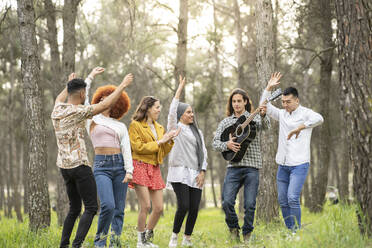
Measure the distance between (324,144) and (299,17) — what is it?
3.89 metres

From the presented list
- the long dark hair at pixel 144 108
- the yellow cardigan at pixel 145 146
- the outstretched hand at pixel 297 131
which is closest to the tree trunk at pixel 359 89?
the outstretched hand at pixel 297 131

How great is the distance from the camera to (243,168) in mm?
6035

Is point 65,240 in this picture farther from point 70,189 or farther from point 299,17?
point 299,17

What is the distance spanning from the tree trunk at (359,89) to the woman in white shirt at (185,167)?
7.41 ft

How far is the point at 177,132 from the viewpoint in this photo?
5.77m

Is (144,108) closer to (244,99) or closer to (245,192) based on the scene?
(244,99)

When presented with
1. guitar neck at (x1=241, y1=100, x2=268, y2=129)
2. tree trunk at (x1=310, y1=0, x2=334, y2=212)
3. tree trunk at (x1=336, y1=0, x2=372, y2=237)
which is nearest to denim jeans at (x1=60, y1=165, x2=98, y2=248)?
guitar neck at (x1=241, y1=100, x2=268, y2=129)

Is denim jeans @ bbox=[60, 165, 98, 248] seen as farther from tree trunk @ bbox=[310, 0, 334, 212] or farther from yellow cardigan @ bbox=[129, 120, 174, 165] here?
tree trunk @ bbox=[310, 0, 334, 212]

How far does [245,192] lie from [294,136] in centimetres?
110

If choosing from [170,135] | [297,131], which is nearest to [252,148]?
[297,131]

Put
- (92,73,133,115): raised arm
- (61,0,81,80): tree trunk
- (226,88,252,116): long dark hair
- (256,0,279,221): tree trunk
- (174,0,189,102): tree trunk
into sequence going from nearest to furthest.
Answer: (92,73,133,115): raised arm < (226,88,252,116): long dark hair < (256,0,279,221): tree trunk < (61,0,81,80): tree trunk < (174,0,189,102): tree trunk

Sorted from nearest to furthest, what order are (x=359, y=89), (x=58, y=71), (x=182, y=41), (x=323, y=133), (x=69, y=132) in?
1. (x=359, y=89)
2. (x=69, y=132)
3. (x=182, y=41)
4. (x=58, y=71)
5. (x=323, y=133)

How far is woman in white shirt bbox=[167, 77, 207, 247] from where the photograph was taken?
5914mm

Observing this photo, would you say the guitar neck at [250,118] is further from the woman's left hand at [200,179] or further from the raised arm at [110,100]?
the raised arm at [110,100]
